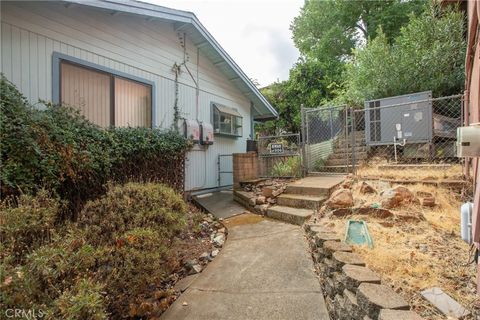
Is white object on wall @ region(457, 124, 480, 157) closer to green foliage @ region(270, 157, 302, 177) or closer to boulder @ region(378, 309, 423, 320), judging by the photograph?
boulder @ region(378, 309, 423, 320)

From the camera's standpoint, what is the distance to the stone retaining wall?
141cm

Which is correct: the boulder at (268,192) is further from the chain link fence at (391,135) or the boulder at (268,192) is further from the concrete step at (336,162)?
the concrete step at (336,162)

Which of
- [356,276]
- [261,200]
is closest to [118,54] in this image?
[261,200]

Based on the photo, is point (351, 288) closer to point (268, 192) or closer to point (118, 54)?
point (268, 192)

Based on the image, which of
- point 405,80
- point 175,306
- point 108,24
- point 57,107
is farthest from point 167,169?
point 405,80

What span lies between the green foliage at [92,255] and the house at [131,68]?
2496 mm

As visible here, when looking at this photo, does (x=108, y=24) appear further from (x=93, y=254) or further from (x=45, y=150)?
(x=93, y=254)

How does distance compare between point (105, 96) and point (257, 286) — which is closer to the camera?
point (257, 286)

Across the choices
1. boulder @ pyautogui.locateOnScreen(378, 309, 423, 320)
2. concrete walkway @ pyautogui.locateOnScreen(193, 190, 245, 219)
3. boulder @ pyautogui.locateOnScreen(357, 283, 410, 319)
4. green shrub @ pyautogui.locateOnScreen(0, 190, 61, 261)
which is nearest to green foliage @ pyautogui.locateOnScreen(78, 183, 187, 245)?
green shrub @ pyautogui.locateOnScreen(0, 190, 61, 261)

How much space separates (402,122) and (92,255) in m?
7.25

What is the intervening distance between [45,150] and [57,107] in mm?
914

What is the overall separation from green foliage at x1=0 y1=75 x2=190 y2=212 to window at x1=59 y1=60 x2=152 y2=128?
577 millimetres

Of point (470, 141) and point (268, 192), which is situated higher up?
point (470, 141)

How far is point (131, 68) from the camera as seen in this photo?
5.18 m
